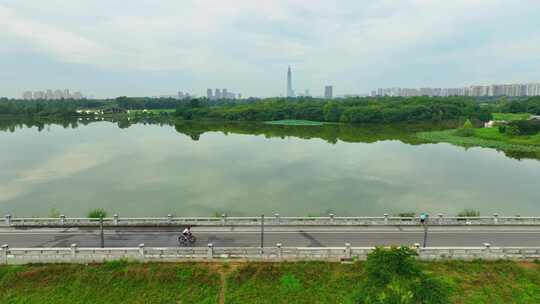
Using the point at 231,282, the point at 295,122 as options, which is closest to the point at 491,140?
the point at 295,122

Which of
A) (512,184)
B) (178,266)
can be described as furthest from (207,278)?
(512,184)

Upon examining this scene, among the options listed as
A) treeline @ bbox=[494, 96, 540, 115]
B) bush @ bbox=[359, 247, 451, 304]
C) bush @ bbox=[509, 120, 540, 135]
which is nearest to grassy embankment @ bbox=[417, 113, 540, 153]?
bush @ bbox=[509, 120, 540, 135]

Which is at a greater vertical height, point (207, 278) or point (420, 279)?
point (420, 279)

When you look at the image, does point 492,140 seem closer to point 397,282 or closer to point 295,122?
point 295,122

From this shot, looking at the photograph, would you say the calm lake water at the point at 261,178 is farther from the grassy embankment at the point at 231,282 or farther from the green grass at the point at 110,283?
the green grass at the point at 110,283

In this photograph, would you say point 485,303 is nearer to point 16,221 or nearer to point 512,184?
point 16,221

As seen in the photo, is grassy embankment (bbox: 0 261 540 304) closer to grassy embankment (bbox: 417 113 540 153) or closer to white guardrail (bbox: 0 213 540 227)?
white guardrail (bbox: 0 213 540 227)
